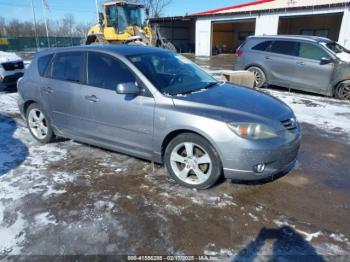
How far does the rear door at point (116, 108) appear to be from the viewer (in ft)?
12.6

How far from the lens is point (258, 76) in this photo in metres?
9.89

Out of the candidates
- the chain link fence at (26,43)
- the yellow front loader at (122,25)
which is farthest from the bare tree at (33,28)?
the yellow front loader at (122,25)

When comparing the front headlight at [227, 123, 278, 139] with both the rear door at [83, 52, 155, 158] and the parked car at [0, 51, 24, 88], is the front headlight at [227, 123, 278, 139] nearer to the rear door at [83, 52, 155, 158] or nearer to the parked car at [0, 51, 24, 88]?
the rear door at [83, 52, 155, 158]

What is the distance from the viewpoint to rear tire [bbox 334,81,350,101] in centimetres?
834

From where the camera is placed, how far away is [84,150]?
16.5 ft

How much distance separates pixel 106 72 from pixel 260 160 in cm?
242

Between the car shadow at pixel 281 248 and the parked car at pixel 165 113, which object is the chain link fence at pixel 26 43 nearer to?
the parked car at pixel 165 113

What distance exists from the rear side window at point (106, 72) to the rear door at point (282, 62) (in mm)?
6642

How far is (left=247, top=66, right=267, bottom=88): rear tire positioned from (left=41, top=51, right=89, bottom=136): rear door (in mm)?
6731

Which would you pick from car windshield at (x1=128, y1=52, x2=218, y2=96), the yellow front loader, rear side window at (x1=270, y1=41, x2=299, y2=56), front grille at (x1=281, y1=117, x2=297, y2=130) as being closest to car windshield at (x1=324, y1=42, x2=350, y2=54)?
rear side window at (x1=270, y1=41, x2=299, y2=56)

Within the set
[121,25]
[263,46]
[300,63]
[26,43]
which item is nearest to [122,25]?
[121,25]

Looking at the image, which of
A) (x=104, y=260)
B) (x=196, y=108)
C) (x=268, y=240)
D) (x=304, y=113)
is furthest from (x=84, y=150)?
(x=304, y=113)

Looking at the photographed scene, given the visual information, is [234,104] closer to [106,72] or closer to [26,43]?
[106,72]

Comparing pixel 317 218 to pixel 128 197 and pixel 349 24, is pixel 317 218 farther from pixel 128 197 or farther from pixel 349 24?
pixel 349 24
